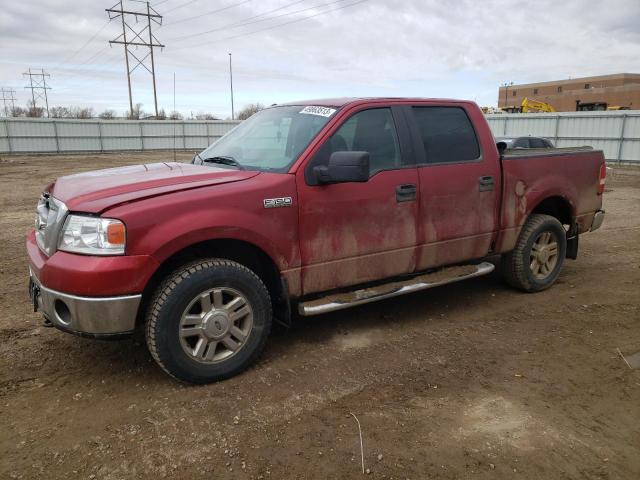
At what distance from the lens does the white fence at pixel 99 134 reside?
31469 millimetres

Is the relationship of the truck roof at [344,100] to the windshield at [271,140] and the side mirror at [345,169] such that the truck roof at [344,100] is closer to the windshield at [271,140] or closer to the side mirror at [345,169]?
the windshield at [271,140]

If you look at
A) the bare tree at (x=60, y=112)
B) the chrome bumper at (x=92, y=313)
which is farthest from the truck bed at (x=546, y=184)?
the bare tree at (x=60, y=112)

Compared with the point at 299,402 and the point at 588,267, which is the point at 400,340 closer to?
the point at 299,402

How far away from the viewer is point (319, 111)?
4.02 m

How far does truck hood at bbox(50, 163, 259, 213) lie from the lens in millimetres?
3113

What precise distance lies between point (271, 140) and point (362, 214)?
3.25ft

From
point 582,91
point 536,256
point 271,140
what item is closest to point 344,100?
point 271,140

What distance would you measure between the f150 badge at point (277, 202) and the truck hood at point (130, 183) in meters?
0.24

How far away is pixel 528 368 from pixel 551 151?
2.66m

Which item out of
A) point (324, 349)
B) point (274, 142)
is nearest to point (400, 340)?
point (324, 349)

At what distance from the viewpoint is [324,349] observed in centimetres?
397

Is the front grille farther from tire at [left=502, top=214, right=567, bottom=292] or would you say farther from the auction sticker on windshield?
tire at [left=502, top=214, right=567, bottom=292]

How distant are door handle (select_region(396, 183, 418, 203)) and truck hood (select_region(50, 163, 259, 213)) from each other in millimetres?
1173

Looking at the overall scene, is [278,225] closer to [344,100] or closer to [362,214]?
[362,214]
